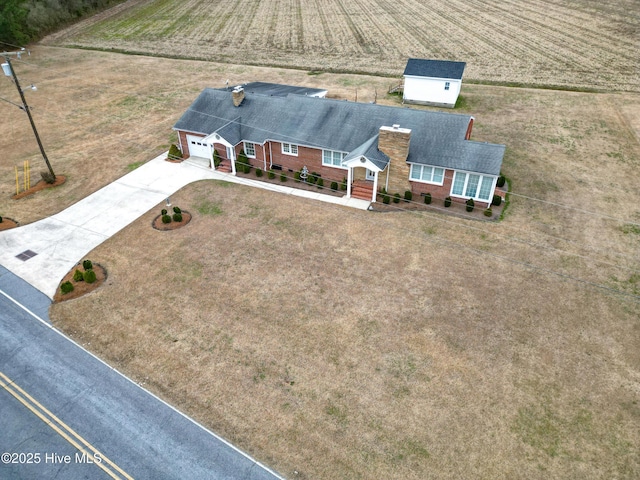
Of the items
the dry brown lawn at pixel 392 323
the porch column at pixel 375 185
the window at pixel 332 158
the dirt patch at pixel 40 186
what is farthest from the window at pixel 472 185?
the dirt patch at pixel 40 186

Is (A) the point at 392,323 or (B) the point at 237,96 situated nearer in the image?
(A) the point at 392,323

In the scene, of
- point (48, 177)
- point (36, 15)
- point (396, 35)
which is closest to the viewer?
point (48, 177)

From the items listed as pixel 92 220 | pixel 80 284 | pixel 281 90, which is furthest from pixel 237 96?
pixel 80 284

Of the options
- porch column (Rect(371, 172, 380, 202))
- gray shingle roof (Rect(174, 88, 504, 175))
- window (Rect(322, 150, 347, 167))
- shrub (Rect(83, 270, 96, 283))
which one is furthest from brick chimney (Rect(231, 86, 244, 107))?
shrub (Rect(83, 270, 96, 283))

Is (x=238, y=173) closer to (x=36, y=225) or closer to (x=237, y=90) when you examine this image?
(x=237, y=90)

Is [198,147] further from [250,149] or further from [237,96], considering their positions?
[237,96]

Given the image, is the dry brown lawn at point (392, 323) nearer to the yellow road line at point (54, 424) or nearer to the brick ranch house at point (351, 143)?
the yellow road line at point (54, 424)

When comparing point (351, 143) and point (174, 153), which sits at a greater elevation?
point (351, 143)

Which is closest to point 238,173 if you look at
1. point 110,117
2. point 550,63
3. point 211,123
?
point 211,123
